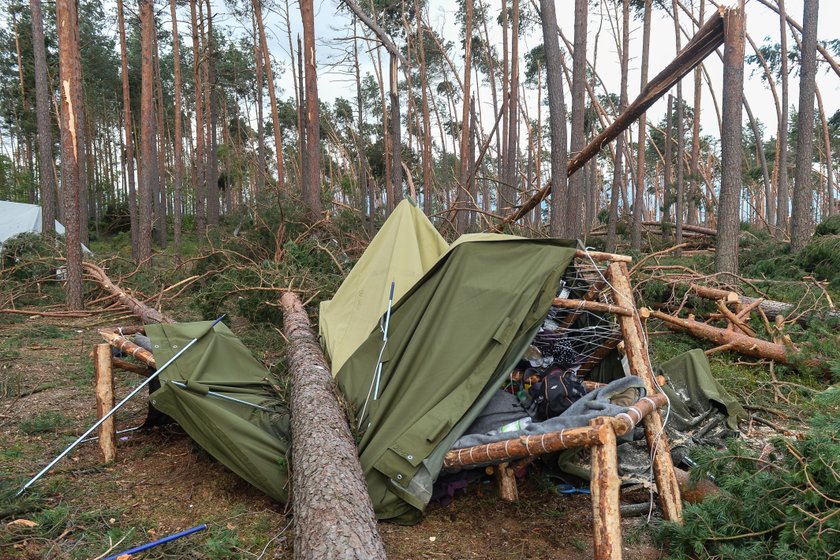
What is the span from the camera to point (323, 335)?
500cm

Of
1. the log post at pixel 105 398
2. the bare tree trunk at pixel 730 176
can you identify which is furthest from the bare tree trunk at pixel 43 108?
the bare tree trunk at pixel 730 176

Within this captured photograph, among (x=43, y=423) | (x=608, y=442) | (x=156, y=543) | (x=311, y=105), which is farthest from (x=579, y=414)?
(x=311, y=105)

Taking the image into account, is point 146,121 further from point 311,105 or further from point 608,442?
point 608,442

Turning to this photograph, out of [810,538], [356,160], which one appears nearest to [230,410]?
[810,538]

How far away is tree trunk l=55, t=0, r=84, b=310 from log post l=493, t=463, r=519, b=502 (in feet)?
26.1

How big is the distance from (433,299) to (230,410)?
1.60m

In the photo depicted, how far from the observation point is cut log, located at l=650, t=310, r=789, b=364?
5.35 metres

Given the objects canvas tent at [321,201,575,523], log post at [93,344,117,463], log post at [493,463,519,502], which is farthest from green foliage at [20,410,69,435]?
log post at [493,463,519,502]

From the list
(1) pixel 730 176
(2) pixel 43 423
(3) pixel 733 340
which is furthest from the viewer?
(1) pixel 730 176

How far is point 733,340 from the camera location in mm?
5590

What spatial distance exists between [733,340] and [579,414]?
3.38 metres

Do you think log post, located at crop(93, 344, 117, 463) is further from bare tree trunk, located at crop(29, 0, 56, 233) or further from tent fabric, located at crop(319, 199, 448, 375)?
bare tree trunk, located at crop(29, 0, 56, 233)

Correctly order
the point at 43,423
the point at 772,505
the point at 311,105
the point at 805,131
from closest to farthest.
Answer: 1. the point at 772,505
2. the point at 43,423
3. the point at 805,131
4. the point at 311,105

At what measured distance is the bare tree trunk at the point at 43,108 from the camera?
34.1ft
